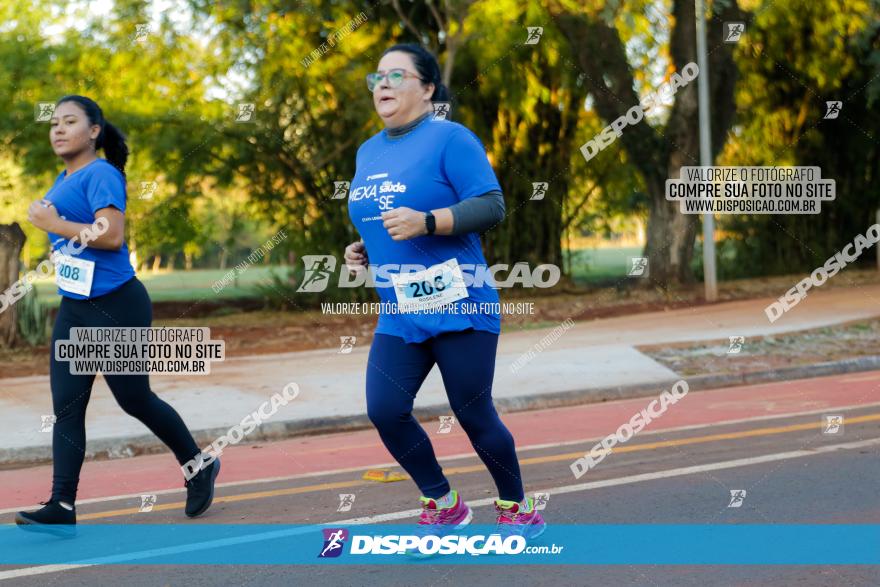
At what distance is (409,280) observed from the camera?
15.0ft

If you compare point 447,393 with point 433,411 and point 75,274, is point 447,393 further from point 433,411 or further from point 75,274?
point 433,411

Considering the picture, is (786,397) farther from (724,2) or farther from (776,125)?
(776,125)

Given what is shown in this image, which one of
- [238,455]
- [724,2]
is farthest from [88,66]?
[238,455]

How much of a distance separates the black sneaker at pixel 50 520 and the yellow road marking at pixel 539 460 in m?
0.56

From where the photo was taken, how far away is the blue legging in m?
4.62

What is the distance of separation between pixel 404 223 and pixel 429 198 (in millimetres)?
325

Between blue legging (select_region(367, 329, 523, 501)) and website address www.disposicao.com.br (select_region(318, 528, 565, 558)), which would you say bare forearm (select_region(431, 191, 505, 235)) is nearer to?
blue legging (select_region(367, 329, 523, 501))

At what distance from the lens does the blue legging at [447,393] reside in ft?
15.2

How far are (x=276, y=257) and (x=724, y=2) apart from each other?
8.02 metres
